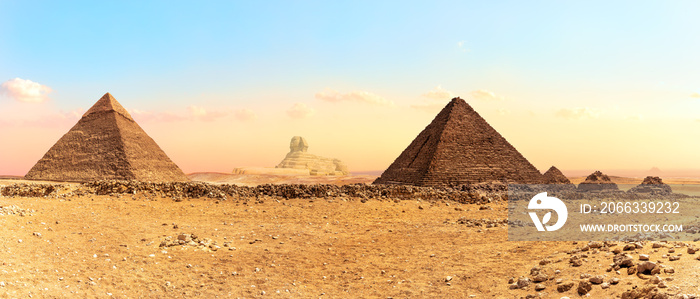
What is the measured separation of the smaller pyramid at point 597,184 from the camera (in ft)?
135

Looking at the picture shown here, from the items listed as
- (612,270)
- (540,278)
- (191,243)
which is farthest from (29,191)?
(612,270)

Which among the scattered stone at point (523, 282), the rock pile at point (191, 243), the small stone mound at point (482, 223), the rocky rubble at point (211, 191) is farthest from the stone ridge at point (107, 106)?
the scattered stone at point (523, 282)

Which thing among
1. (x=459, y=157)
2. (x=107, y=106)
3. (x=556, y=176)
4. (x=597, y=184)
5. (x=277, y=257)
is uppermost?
(x=107, y=106)

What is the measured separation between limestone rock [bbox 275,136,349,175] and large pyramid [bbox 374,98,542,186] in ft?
163

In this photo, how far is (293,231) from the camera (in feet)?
43.4

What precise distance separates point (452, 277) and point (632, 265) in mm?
2950

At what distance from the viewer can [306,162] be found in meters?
86.4

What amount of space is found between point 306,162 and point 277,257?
251 ft

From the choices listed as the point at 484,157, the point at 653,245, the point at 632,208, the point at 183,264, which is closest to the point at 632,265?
the point at 653,245

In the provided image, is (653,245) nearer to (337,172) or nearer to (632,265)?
(632,265)

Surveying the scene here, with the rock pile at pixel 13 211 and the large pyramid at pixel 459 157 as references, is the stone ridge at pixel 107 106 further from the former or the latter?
the rock pile at pixel 13 211

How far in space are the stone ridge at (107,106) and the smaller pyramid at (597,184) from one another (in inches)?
1788

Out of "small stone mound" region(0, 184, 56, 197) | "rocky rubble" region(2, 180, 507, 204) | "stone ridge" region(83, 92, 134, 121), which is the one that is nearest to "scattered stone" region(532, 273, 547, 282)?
"rocky rubble" region(2, 180, 507, 204)

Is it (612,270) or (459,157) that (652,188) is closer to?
(459,157)
